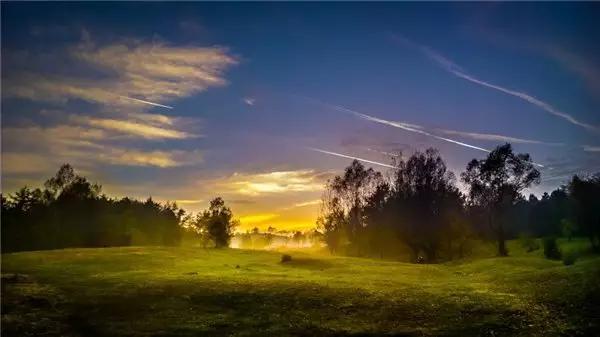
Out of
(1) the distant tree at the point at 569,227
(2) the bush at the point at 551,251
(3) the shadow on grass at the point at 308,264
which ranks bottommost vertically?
(3) the shadow on grass at the point at 308,264

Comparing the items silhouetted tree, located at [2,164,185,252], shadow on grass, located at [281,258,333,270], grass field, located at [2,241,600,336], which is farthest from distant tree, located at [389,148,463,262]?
silhouetted tree, located at [2,164,185,252]

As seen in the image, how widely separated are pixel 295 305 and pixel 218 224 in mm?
97359

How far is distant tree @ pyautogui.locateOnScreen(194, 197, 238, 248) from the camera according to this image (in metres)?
133

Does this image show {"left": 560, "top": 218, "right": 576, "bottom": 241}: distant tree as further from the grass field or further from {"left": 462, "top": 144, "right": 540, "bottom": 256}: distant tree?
the grass field

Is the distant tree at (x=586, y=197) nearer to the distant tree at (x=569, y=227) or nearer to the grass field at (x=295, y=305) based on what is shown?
the distant tree at (x=569, y=227)

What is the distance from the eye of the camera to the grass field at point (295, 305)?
32.0 m

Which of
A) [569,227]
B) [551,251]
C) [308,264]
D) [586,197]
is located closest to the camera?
[551,251]

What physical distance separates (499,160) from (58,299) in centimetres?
9566

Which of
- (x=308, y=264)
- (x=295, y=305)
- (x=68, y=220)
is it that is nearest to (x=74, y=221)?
(x=68, y=220)

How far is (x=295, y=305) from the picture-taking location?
3909 centimetres

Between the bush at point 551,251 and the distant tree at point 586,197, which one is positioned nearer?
the bush at point 551,251

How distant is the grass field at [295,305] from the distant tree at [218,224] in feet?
250

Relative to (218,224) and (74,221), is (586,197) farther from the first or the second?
(74,221)

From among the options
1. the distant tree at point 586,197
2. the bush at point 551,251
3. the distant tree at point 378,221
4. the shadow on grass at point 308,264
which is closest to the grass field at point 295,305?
the shadow on grass at point 308,264
